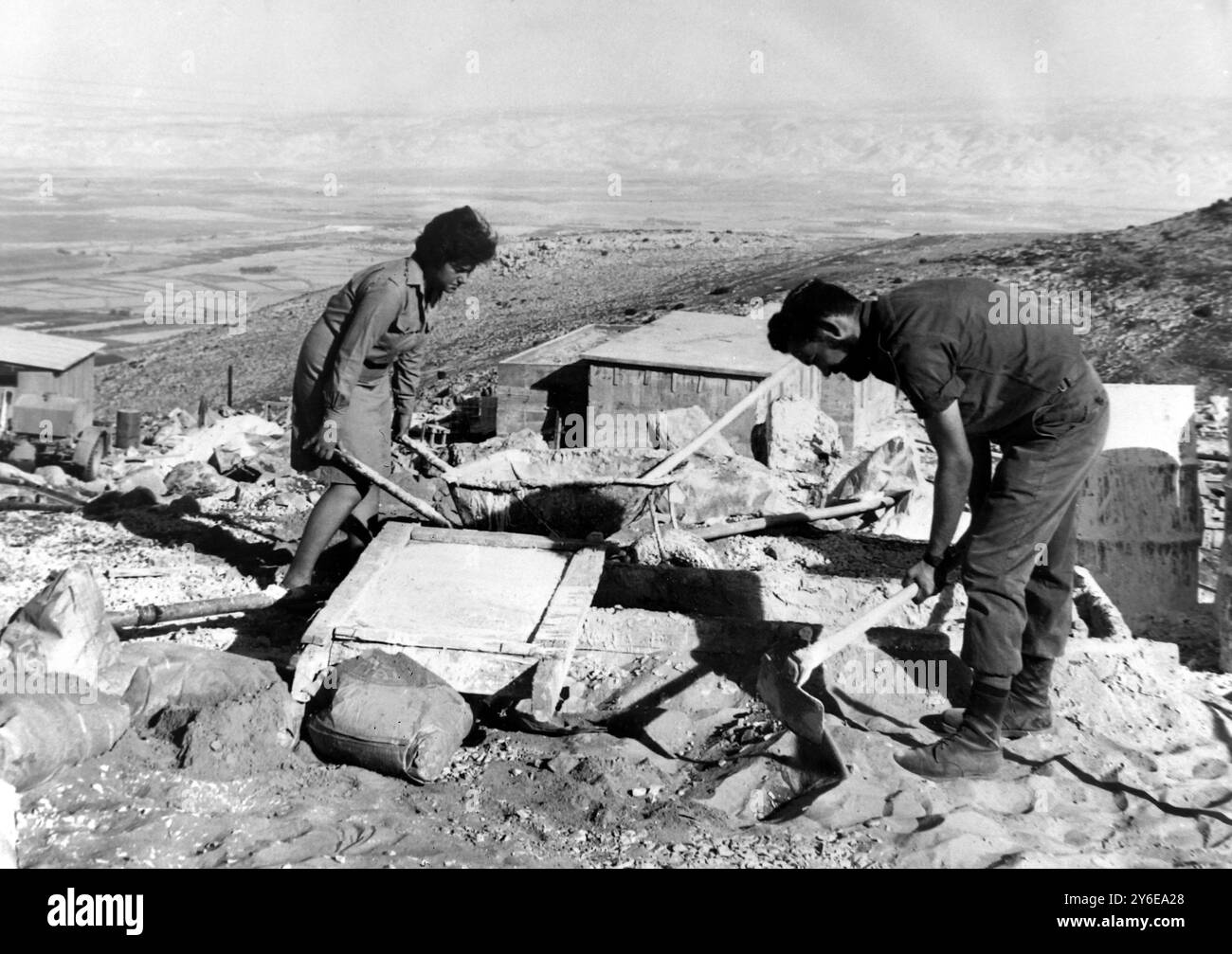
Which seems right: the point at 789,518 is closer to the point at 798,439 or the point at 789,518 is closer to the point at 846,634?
the point at 846,634

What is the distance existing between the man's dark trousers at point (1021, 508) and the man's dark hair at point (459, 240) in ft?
6.25

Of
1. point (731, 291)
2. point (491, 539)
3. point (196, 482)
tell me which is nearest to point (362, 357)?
point (491, 539)

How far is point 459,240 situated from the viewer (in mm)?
3916

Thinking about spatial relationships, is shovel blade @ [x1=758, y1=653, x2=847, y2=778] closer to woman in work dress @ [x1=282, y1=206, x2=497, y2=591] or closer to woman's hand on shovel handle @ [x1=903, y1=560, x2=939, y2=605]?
woman's hand on shovel handle @ [x1=903, y1=560, x2=939, y2=605]

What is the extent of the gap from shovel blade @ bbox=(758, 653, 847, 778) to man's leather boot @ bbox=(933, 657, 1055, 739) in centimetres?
56

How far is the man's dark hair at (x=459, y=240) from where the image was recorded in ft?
12.8

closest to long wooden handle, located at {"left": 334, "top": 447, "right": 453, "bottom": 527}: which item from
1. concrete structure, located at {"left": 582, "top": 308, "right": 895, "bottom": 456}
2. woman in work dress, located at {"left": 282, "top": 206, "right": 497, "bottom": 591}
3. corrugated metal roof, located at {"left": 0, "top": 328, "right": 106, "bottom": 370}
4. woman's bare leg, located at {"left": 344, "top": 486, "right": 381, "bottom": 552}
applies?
woman in work dress, located at {"left": 282, "top": 206, "right": 497, "bottom": 591}

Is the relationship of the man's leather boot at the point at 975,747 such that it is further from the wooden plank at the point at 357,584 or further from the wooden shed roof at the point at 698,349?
the wooden shed roof at the point at 698,349

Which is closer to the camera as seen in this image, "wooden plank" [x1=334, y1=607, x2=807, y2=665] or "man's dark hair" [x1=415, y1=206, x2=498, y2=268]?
"wooden plank" [x1=334, y1=607, x2=807, y2=665]

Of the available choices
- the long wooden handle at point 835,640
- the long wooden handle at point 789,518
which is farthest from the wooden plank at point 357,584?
the long wooden handle at point 835,640

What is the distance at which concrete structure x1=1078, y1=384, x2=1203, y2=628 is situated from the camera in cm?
573

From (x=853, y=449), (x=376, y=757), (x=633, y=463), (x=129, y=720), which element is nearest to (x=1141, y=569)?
(x=853, y=449)

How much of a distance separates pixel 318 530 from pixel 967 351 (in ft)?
7.93

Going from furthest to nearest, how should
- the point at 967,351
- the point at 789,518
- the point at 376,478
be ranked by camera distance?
1. the point at 789,518
2. the point at 376,478
3. the point at 967,351
